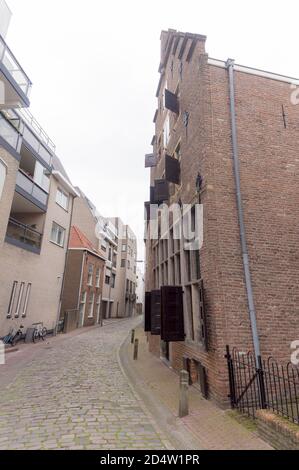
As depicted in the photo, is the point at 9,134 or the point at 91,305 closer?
the point at 9,134

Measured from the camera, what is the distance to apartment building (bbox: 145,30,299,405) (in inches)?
248

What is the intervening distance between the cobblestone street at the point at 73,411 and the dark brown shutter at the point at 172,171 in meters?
7.31

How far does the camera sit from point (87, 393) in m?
6.96

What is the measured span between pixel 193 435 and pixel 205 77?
30.4 ft

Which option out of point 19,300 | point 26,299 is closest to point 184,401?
point 19,300

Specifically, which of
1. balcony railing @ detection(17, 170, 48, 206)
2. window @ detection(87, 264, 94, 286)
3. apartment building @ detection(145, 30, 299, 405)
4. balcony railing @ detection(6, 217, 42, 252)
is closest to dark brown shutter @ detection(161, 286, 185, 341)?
apartment building @ detection(145, 30, 299, 405)

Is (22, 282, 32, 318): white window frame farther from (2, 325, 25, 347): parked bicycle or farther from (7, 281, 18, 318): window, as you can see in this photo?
(7, 281, 18, 318): window

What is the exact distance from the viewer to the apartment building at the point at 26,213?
43.5ft

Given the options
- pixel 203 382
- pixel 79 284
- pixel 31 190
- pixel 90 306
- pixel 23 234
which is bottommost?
pixel 203 382

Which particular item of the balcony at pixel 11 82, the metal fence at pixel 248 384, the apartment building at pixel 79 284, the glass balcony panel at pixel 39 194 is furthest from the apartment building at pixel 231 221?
the apartment building at pixel 79 284

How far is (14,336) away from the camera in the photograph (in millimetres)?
13992

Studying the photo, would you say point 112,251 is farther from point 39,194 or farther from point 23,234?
point 23,234

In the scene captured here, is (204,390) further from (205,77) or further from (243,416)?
(205,77)

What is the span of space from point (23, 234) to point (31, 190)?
288 cm
